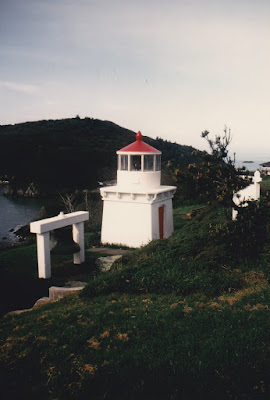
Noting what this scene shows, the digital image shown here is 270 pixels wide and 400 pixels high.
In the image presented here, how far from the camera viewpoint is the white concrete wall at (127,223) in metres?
16.2

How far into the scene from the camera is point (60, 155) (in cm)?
7806

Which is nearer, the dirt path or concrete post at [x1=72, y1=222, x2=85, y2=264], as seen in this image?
concrete post at [x1=72, y1=222, x2=85, y2=264]

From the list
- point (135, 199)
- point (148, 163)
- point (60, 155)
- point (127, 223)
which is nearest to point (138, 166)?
point (148, 163)

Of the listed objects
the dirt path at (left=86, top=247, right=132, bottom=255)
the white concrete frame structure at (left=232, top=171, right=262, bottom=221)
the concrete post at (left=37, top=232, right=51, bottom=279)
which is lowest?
the dirt path at (left=86, top=247, right=132, bottom=255)

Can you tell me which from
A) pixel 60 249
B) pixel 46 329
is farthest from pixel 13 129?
pixel 46 329

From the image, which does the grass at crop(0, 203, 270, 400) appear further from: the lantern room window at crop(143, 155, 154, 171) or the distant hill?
the distant hill

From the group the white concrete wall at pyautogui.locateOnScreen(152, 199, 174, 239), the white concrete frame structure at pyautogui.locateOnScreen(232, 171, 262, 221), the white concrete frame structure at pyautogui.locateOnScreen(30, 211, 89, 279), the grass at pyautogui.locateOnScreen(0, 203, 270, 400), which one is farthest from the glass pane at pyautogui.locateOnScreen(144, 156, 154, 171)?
the grass at pyautogui.locateOnScreen(0, 203, 270, 400)

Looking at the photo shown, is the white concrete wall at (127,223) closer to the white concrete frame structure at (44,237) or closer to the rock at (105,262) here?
the rock at (105,262)

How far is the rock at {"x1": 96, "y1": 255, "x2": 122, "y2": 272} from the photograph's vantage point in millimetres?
12847

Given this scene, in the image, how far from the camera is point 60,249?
12398 mm

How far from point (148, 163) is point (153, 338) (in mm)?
11852

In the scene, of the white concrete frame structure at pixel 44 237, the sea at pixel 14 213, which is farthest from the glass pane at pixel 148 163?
the sea at pixel 14 213

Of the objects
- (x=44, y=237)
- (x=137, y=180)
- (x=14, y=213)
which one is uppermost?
(x=137, y=180)

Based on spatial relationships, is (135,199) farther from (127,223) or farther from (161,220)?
(161,220)
